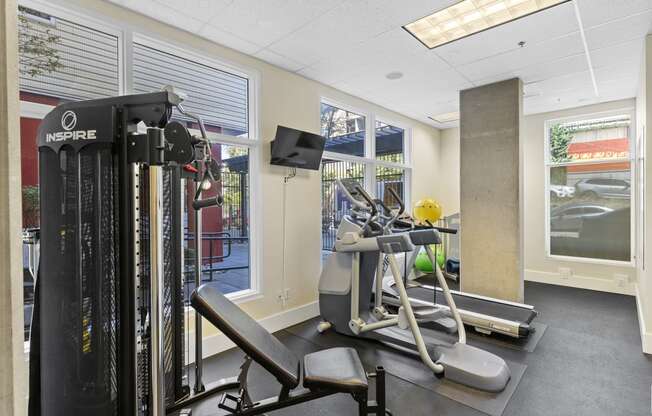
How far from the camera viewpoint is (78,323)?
52.6 inches

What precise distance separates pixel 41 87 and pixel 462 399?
3697mm

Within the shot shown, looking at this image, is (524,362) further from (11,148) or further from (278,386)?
(11,148)

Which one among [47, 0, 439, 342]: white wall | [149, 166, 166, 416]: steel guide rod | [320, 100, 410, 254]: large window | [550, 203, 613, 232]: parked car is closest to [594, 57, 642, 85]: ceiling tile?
[550, 203, 613, 232]: parked car

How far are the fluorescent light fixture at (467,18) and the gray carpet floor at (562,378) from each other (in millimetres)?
2959

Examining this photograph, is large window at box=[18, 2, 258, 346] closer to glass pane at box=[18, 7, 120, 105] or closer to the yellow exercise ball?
glass pane at box=[18, 7, 120, 105]

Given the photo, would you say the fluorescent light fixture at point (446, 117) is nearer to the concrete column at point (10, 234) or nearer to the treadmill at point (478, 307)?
the treadmill at point (478, 307)

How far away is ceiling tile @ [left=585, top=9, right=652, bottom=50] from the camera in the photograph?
2711 millimetres

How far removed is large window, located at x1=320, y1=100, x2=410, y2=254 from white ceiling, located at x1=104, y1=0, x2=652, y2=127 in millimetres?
445

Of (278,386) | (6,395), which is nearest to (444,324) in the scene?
(278,386)

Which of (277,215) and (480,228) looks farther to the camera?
(480,228)

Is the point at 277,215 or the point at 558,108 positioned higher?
the point at 558,108

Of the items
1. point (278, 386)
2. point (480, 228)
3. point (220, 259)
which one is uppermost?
point (480, 228)

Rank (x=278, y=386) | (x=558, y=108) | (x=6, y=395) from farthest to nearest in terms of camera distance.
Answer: (x=558, y=108)
(x=278, y=386)
(x=6, y=395)

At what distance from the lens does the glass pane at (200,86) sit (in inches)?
109
